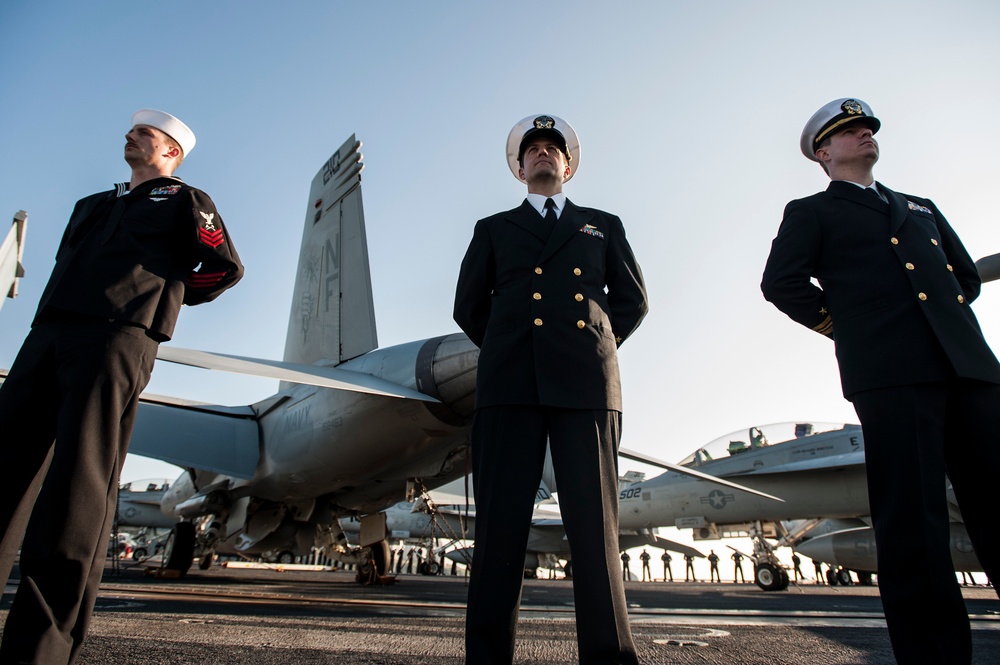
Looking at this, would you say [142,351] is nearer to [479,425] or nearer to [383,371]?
[479,425]

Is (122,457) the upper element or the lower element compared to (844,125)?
lower

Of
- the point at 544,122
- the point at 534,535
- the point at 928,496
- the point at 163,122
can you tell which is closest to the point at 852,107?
the point at 544,122

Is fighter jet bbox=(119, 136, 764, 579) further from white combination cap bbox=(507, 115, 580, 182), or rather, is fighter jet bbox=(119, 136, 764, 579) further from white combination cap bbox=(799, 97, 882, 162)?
white combination cap bbox=(799, 97, 882, 162)

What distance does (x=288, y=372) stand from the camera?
164 inches

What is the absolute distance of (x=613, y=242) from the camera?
8.09 feet

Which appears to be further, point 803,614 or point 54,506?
point 803,614

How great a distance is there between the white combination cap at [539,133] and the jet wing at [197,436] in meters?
5.21

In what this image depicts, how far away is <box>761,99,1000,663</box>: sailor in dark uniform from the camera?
1.71m

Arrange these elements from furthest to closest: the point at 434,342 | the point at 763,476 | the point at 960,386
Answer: the point at 763,476
the point at 434,342
the point at 960,386

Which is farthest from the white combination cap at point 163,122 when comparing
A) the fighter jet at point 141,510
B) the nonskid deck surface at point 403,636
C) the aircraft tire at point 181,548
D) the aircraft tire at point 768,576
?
the fighter jet at point 141,510

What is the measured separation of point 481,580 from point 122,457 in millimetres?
1241

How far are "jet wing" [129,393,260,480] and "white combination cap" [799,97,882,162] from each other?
615cm

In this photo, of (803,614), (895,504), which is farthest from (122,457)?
(803,614)

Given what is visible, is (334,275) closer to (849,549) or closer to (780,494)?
(780,494)
